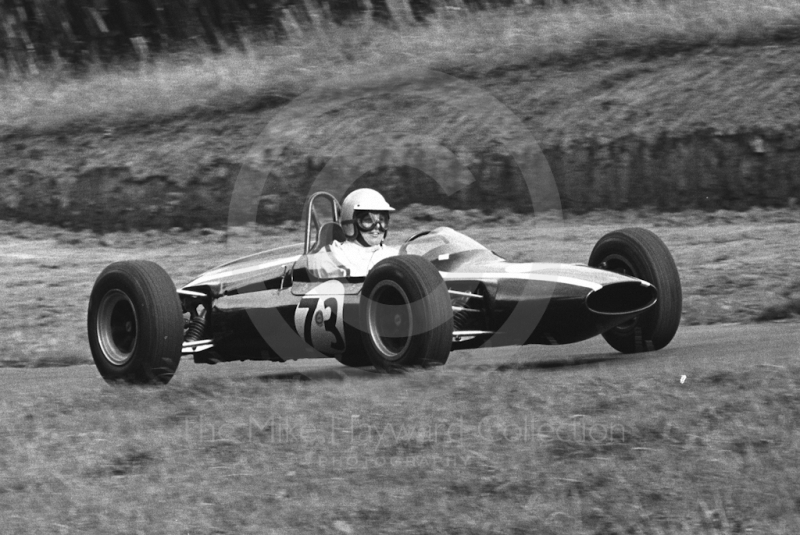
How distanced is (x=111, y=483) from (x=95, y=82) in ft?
57.6

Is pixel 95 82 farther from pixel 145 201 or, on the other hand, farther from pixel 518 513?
pixel 518 513

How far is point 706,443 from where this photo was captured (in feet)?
18.3

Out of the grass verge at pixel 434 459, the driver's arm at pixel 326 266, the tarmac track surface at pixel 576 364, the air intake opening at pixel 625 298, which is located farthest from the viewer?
the driver's arm at pixel 326 266

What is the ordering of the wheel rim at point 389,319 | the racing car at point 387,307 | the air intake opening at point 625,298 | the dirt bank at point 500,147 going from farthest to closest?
the dirt bank at point 500,147
the air intake opening at point 625,298
the racing car at point 387,307
the wheel rim at point 389,319

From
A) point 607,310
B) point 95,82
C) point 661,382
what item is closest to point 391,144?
point 95,82

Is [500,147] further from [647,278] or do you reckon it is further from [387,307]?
[387,307]

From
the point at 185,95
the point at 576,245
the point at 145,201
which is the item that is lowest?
the point at 576,245

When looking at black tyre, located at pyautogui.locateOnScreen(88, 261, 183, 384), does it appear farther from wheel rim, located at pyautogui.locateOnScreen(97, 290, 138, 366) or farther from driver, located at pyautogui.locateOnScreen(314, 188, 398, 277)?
driver, located at pyautogui.locateOnScreen(314, 188, 398, 277)

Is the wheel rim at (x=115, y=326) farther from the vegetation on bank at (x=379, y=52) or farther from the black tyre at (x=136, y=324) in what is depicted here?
the vegetation on bank at (x=379, y=52)

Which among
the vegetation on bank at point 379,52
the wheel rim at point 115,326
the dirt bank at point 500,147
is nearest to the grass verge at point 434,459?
the wheel rim at point 115,326

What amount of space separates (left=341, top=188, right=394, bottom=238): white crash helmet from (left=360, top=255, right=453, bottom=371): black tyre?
3.73ft

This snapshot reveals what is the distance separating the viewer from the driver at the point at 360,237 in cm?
889

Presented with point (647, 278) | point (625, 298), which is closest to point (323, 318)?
point (625, 298)

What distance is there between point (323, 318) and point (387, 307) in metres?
0.75
